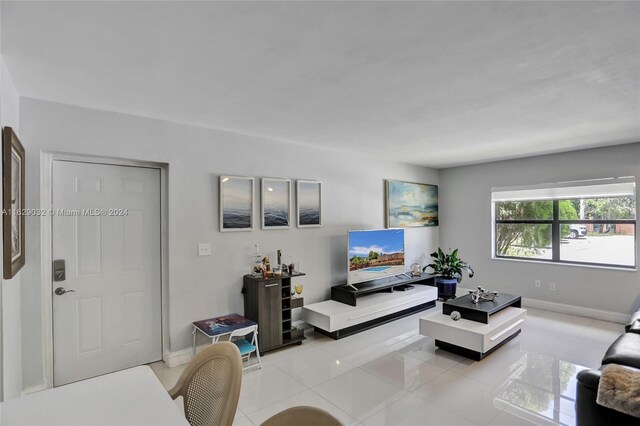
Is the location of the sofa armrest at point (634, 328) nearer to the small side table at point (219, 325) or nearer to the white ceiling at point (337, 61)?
the white ceiling at point (337, 61)

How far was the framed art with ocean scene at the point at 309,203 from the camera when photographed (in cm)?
411

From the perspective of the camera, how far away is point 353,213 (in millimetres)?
4789

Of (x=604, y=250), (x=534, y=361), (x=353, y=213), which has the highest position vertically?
(x=353, y=213)

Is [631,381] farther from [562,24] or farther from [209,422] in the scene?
[209,422]

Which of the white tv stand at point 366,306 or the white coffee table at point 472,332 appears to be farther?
the white tv stand at point 366,306

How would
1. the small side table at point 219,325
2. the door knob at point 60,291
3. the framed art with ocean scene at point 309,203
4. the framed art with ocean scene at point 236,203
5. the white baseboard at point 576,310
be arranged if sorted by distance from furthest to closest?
the white baseboard at point 576,310 < the framed art with ocean scene at point 309,203 < the framed art with ocean scene at point 236,203 < the small side table at point 219,325 < the door knob at point 60,291

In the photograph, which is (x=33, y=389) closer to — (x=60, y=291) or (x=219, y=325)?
(x=60, y=291)

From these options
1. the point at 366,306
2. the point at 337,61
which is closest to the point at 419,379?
the point at 366,306

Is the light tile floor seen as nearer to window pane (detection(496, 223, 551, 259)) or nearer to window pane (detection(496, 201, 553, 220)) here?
window pane (detection(496, 223, 551, 259))

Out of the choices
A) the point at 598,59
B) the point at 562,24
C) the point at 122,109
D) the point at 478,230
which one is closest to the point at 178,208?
the point at 122,109

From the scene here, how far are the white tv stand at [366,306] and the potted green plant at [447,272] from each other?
28cm

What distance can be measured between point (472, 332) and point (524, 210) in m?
3.04

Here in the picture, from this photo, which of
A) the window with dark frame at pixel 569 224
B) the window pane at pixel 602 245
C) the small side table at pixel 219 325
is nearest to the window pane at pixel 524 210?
the window with dark frame at pixel 569 224

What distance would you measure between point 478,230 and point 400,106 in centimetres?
386
